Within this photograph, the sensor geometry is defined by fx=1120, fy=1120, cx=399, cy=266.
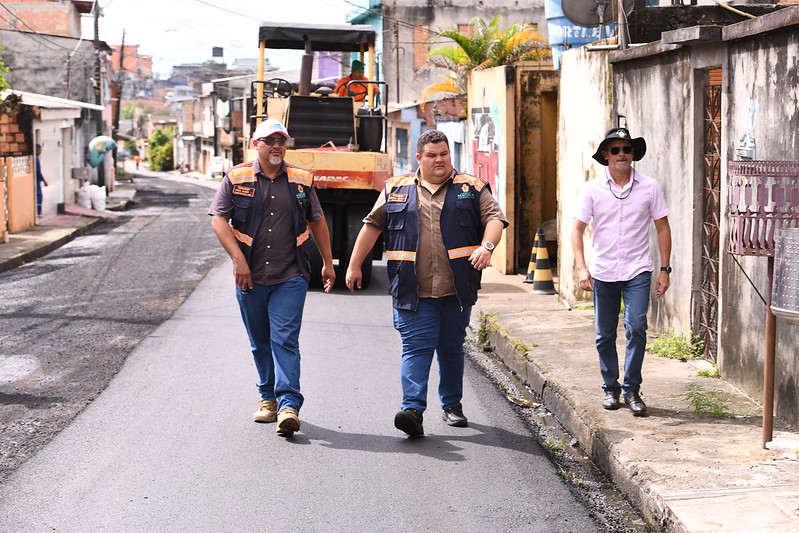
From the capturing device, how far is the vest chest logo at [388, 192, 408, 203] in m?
7.07

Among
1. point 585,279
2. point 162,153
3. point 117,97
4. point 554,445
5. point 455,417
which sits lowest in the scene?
point 554,445

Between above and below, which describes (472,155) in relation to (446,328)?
above

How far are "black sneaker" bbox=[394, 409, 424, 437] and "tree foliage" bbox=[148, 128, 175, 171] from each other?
90.2 meters

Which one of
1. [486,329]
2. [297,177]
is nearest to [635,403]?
[297,177]

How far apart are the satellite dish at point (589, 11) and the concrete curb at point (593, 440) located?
419 cm

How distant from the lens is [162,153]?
9444 cm

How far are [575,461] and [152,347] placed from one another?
4.95 m

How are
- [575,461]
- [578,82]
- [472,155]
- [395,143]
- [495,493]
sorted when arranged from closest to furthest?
[495,493] → [575,461] → [578,82] → [472,155] → [395,143]

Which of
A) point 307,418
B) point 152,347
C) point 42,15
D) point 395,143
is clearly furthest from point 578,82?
point 42,15

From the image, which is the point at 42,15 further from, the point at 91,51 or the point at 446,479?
the point at 446,479

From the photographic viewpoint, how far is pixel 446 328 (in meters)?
7.27

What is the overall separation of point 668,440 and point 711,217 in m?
3.12

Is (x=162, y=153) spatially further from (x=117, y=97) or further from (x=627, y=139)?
(x=627, y=139)

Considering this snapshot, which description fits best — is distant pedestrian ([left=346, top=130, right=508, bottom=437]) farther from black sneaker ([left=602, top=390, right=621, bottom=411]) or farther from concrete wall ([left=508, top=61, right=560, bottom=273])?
concrete wall ([left=508, top=61, right=560, bottom=273])
